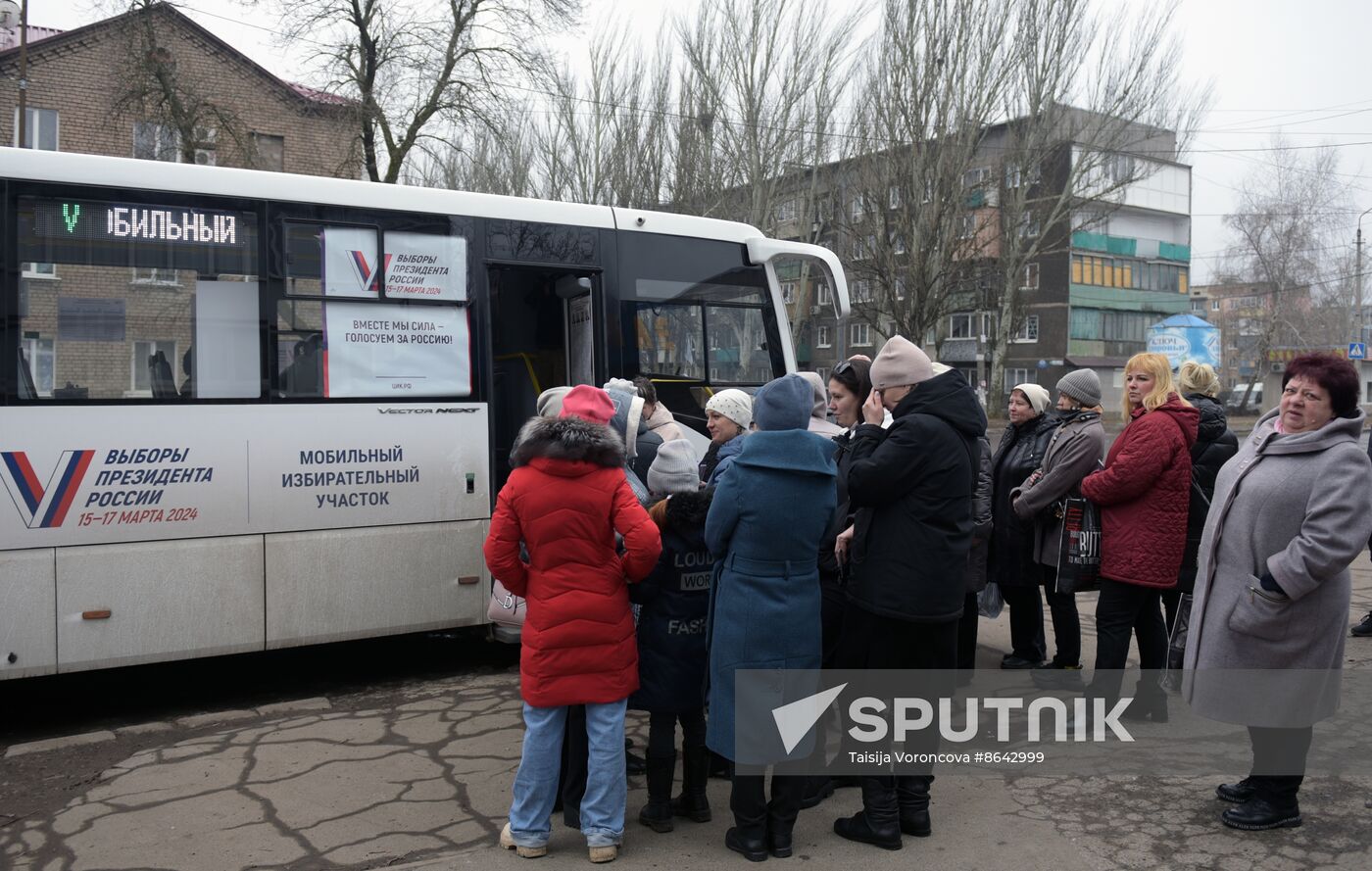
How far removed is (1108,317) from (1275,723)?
59593 mm

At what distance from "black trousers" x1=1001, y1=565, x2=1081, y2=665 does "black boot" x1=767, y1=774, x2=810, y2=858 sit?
247 cm

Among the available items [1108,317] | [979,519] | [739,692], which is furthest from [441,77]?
[1108,317]

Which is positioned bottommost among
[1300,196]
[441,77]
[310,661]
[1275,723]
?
[310,661]

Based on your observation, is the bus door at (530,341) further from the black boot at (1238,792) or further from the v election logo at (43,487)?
the black boot at (1238,792)

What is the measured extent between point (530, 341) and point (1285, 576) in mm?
5464

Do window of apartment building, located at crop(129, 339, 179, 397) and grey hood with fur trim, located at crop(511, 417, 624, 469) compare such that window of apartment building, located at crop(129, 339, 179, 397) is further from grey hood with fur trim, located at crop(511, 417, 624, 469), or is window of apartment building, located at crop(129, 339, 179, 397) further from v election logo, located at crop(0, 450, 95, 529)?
grey hood with fur trim, located at crop(511, 417, 624, 469)

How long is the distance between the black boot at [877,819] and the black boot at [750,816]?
15.0 inches

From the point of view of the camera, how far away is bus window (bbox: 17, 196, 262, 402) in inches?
212

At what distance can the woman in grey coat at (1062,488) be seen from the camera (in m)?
5.65

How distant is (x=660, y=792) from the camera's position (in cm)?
409

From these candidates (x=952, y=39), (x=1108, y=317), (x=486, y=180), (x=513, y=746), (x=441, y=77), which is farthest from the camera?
(x=1108, y=317)

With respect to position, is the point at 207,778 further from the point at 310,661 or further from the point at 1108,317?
the point at 1108,317

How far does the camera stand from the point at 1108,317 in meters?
58.9

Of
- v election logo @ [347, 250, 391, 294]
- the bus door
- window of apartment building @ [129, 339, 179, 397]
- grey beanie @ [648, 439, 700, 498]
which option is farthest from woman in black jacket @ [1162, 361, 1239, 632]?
window of apartment building @ [129, 339, 179, 397]
